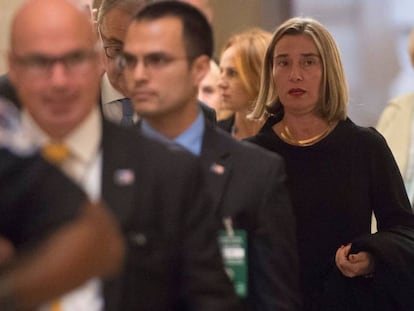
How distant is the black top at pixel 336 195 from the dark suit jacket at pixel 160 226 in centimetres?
Result: 165

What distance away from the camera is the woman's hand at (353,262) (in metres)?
4.54

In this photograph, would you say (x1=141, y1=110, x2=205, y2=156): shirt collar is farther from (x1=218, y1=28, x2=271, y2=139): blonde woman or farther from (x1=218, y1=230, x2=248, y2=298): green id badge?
(x1=218, y1=28, x2=271, y2=139): blonde woman

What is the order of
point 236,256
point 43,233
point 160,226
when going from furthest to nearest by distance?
1. point 236,256
2. point 160,226
3. point 43,233

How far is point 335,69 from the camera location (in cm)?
472

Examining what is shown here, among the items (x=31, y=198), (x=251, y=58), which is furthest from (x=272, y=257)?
(x=251, y=58)

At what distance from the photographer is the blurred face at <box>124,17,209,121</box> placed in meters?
3.64

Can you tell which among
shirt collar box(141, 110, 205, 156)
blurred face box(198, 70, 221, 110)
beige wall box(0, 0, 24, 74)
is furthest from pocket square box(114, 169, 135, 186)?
blurred face box(198, 70, 221, 110)

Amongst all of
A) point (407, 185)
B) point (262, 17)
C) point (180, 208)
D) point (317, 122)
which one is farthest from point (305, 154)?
point (262, 17)

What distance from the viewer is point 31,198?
217 centimetres

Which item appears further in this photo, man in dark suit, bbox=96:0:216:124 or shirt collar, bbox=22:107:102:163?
man in dark suit, bbox=96:0:216:124

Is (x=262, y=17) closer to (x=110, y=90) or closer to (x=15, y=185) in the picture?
(x=110, y=90)

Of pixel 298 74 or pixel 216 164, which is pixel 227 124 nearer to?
pixel 298 74

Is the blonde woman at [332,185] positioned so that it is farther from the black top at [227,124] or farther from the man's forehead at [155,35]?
the black top at [227,124]

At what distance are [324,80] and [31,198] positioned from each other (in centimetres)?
267
